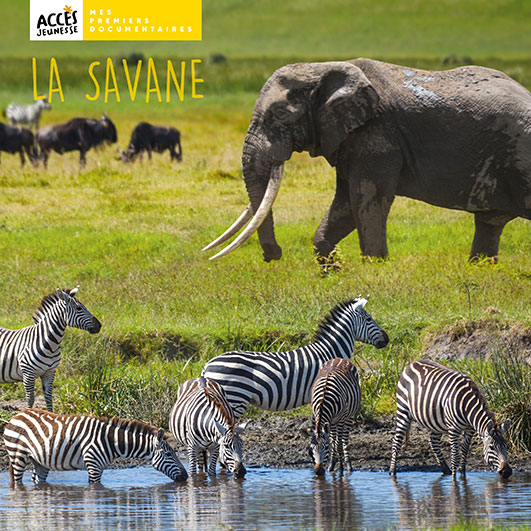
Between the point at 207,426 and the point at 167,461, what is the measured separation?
18.7 inches

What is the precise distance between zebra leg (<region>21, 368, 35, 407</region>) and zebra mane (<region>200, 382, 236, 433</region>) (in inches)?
101

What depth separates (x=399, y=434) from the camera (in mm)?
10797

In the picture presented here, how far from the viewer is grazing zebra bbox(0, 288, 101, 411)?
493 inches

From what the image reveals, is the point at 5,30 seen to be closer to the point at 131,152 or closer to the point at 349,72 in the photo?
the point at 131,152

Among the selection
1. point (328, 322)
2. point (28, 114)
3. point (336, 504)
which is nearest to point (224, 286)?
point (328, 322)

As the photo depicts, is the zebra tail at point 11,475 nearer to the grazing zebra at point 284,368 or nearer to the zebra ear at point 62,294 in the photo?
the grazing zebra at point 284,368

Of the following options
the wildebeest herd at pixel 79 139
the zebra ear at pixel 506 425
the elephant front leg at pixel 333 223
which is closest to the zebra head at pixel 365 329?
the zebra ear at pixel 506 425

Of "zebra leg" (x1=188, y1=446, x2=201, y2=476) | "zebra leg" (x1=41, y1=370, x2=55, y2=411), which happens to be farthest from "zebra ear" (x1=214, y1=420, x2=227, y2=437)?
"zebra leg" (x1=41, y1=370, x2=55, y2=411)

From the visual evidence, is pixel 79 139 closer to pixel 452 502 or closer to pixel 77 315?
pixel 77 315

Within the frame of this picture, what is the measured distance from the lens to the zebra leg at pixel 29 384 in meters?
12.5

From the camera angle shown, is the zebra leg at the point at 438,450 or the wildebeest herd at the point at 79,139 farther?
the wildebeest herd at the point at 79,139

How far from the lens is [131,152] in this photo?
33.2 meters

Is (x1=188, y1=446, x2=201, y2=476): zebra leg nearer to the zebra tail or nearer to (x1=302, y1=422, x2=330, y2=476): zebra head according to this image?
(x1=302, y1=422, x2=330, y2=476): zebra head

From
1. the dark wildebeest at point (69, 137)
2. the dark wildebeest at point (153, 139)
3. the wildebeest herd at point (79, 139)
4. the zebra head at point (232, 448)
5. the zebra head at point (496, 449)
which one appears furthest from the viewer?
the dark wildebeest at point (153, 139)
